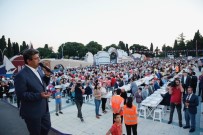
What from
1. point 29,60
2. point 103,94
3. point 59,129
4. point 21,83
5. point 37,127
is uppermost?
point 29,60

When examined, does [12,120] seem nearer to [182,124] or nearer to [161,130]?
[161,130]

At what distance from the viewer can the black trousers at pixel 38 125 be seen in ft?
7.52

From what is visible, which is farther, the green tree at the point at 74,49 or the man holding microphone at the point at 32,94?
the green tree at the point at 74,49

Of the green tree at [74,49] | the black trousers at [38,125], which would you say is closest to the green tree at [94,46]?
the green tree at [74,49]

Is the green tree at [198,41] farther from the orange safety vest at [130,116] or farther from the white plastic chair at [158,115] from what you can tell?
the orange safety vest at [130,116]

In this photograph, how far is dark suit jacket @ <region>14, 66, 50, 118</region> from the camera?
217 cm

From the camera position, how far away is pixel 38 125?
2.35 meters

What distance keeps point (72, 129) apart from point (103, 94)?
110 inches

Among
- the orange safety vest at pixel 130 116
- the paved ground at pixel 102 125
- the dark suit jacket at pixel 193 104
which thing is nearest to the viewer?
the orange safety vest at pixel 130 116

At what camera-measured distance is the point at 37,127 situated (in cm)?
235

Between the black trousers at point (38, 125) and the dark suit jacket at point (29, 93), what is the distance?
0.08 meters

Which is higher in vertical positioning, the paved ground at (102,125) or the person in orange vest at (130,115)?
the person in orange vest at (130,115)

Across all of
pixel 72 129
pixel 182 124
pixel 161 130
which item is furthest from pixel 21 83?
pixel 182 124

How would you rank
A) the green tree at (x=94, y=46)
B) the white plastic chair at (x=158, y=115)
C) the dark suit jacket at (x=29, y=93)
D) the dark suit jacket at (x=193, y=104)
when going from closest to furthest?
the dark suit jacket at (x=29, y=93), the dark suit jacket at (x=193, y=104), the white plastic chair at (x=158, y=115), the green tree at (x=94, y=46)
